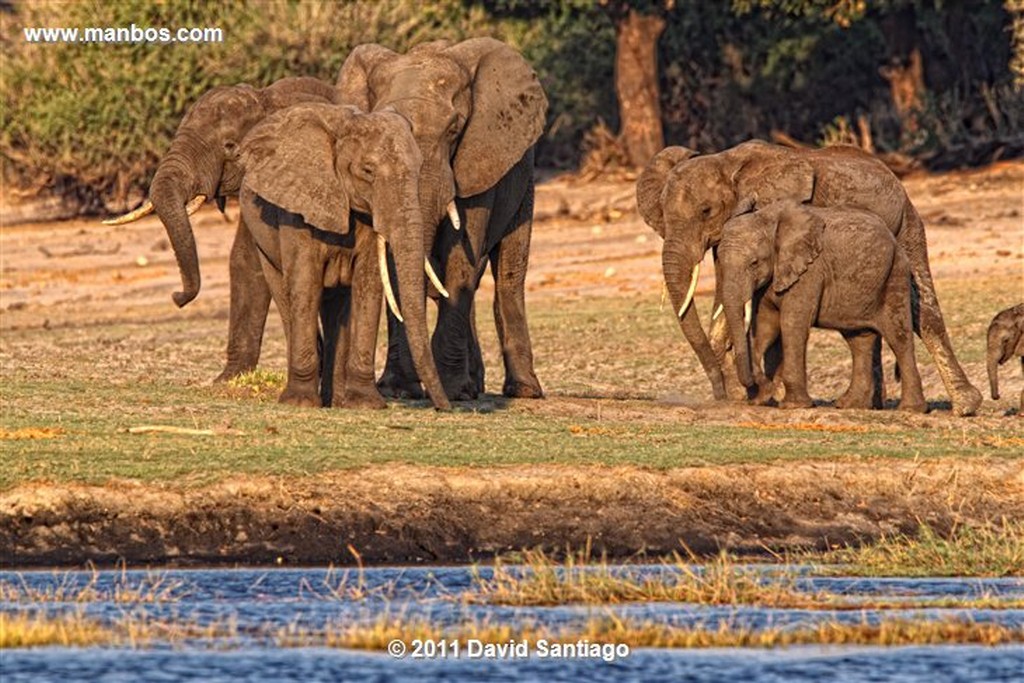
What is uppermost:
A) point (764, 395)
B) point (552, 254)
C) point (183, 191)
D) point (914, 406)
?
point (183, 191)

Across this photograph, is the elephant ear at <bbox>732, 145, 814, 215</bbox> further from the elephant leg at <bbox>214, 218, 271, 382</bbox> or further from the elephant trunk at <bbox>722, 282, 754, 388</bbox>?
the elephant leg at <bbox>214, 218, 271, 382</bbox>

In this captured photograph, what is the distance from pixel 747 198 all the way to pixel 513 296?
2.29 metres

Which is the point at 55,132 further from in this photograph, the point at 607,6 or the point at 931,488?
the point at 931,488

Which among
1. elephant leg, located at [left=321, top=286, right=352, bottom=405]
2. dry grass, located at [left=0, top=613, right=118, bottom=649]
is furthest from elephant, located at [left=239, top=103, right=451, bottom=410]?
dry grass, located at [left=0, top=613, right=118, bottom=649]

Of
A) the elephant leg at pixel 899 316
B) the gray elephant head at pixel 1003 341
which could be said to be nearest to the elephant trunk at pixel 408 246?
the elephant leg at pixel 899 316

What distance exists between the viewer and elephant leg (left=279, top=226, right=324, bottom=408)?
21.3m

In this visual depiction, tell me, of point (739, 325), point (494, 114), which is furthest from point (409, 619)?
point (494, 114)

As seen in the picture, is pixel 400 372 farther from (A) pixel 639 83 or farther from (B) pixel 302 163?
(A) pixel 639 83

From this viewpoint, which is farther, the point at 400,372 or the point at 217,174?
the point at 400,372

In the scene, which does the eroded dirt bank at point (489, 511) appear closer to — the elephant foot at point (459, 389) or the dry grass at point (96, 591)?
the dry grass at point (96, 591)

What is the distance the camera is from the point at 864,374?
930 inches

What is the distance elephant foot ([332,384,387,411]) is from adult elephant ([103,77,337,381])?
5.60 feet

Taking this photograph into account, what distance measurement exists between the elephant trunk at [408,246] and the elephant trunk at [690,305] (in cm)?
324

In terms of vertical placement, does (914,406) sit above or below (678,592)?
below
